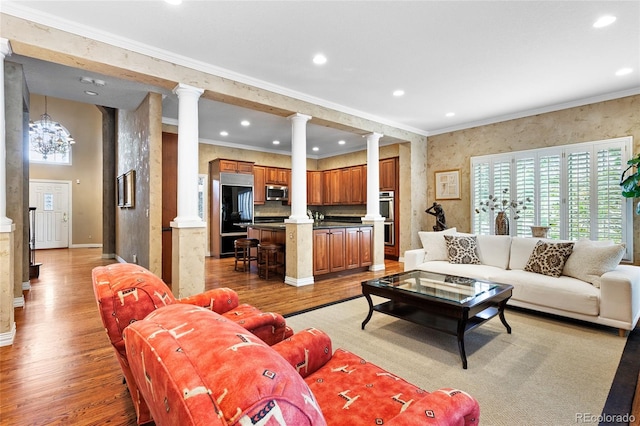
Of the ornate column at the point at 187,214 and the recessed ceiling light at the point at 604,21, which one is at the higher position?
the recessed ceiling light at the point at 604,21

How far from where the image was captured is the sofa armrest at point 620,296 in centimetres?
278

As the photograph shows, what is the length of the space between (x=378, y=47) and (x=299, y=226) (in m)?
2.67

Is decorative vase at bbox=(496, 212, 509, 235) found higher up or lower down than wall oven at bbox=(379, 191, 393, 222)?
lower down

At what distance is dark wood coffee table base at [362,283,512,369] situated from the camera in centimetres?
235

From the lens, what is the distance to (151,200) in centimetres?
414

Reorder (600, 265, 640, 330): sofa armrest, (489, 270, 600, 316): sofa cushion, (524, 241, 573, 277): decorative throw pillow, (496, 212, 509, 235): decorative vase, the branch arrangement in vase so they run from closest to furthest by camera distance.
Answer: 1. (600, 265, 640, 330): sofa armrest
2. (489, 270, 600, 316): sofa cushion
3. (524, 241, 573, 277): decorative throw pillow
4. (496, 212, 509, 235): decorative vase
5. the branch arrangement in vase

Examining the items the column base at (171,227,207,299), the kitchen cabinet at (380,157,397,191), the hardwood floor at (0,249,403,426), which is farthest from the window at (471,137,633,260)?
the column base at (171,227,207,299)

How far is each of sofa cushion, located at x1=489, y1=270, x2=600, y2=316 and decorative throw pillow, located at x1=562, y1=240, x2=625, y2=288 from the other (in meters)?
0.09

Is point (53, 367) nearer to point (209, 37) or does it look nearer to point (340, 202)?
point (209, 37)

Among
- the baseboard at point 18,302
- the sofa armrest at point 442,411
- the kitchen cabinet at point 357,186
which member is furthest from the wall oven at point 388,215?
the baseboard at point 18,302

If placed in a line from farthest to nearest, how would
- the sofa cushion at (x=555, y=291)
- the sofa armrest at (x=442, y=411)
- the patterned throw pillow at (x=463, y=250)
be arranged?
the patterned throw pillow at (x=463, y=250), the sofa cushion at (x=555, y=291), the sofa armrest at (x=442, y=411)

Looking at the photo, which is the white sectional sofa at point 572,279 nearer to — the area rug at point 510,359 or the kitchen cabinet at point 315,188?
the area rug at point 510,359

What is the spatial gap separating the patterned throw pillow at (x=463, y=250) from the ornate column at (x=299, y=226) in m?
2.11

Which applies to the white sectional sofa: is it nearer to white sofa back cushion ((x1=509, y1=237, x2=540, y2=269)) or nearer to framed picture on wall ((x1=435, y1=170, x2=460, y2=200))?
white sofa back cushion ((x1=509, y1=237, x2=540, y2=269))
